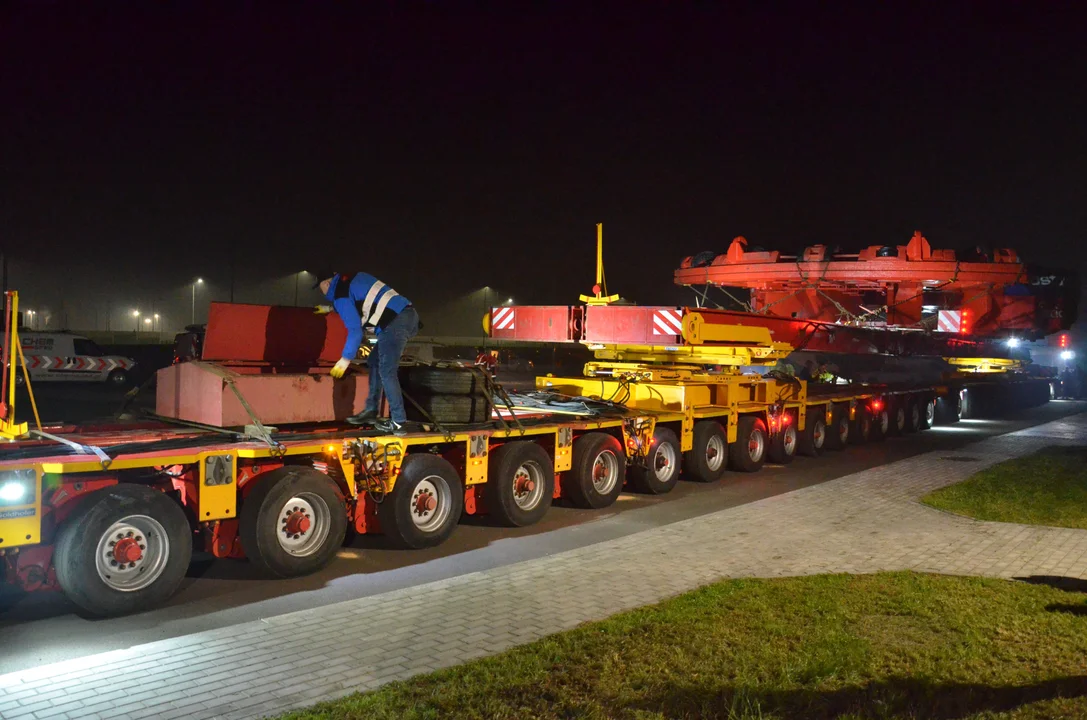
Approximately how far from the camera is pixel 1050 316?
68.3 feet

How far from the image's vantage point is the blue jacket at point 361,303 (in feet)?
29.2

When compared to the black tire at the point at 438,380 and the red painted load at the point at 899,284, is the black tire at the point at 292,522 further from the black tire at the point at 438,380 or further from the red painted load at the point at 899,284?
the red painted load at the point at 899,284

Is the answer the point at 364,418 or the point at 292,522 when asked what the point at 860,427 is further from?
the point at 292,522

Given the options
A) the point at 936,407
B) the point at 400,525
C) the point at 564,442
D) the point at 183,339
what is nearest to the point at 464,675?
the point at 400,525

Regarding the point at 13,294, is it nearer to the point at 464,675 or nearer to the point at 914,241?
the point at 464,675

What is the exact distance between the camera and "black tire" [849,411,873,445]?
19062 mm

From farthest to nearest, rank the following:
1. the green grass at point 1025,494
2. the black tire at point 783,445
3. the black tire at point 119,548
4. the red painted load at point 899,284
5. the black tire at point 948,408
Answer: the black tire at point 948,408
the red painted load at point 899,284
the black tire at point 783,445
the green grass at point 1025,494
the black tire at point 119,548

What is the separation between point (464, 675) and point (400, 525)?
3.55 meters

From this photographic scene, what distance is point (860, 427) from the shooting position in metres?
19.2

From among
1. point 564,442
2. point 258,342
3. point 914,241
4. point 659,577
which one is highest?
point 914,241

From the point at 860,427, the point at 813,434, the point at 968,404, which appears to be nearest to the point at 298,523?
the point at 813,434

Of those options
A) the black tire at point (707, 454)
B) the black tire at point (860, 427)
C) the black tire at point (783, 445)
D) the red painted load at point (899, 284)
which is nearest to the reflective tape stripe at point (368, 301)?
the black tire at point (707, 454)

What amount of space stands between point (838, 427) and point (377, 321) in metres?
12.1

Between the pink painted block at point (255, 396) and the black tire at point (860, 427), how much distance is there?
12.9 metres
